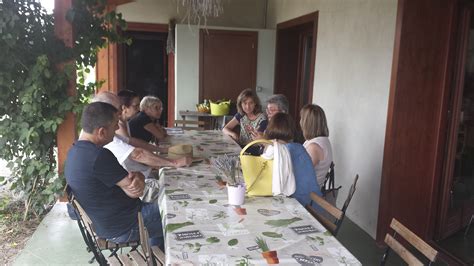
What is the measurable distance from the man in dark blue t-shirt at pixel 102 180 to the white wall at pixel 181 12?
437 centimetres

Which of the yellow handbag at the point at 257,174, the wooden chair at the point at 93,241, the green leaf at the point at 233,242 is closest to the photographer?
the green leaf at the point at 233,242

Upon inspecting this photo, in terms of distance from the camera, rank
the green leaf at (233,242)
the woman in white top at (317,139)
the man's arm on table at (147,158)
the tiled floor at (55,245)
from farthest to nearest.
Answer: the tiled floor at (55,245), the woman in white top at (317,139), the man's arm on table at (147,158), the green leaf at (233,242)

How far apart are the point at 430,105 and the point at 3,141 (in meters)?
3.26

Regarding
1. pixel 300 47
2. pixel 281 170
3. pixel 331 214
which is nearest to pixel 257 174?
pixel 281 170

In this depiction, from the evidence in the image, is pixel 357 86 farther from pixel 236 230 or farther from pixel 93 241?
pixel 93 241

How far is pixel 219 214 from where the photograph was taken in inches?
72.1

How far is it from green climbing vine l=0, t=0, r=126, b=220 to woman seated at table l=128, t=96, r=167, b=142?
0.46 metres

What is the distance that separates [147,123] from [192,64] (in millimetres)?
2459

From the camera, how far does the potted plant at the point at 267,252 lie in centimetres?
143

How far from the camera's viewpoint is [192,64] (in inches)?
232

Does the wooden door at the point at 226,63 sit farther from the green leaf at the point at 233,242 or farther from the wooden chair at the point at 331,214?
the green leaf at the point at 233,242

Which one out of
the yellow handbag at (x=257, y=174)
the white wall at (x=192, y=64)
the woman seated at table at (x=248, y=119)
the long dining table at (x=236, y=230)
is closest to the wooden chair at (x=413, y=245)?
the long dining table at (x=236, y=230)

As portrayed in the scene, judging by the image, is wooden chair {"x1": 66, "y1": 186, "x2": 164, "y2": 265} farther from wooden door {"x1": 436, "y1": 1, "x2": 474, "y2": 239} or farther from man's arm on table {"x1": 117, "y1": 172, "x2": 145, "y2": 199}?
wooden door {"x1": 436, "y1": 1, "x2": 474, "y2": 239}

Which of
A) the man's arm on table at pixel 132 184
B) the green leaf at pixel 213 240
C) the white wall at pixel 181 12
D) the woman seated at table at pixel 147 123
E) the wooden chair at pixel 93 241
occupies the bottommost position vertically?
the wooden chair at pixel 93 241
